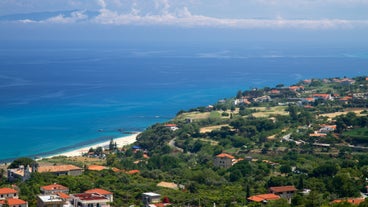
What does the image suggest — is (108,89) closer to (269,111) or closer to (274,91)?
(274,91)

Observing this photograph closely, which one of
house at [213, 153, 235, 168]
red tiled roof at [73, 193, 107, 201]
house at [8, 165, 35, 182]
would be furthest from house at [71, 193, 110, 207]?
house at [213, 153, 235, 168]

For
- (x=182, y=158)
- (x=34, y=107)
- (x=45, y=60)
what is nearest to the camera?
(x=182, y=158)

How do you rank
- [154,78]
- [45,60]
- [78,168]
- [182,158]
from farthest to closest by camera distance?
1. [45,60]
2. [154,78]
3. [182,158]
4. [78,168]

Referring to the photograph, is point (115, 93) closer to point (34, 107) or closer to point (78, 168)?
point (34, 107)

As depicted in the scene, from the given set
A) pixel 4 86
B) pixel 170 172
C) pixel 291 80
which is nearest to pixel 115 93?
pixel 4 86

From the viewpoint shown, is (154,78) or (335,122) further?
(154,78)

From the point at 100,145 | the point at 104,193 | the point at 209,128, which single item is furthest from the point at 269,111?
the point at 104,193

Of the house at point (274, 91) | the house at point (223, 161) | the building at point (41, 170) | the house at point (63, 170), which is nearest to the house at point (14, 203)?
the building at point (41, 170)
